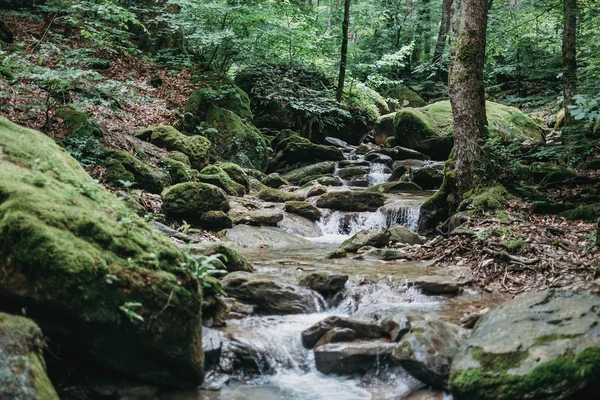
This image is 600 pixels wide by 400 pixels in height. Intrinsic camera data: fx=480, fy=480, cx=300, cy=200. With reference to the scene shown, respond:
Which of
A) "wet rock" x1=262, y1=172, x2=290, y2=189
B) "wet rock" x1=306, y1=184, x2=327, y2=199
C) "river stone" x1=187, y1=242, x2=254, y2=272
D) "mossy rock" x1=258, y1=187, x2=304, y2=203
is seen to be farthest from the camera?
"wet rock" x1=262, y1=172, x2=290, y2=189

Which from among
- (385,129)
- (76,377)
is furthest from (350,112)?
(76,377)

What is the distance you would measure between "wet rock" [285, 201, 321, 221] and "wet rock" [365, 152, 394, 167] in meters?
6.13

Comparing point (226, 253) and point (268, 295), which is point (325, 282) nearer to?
point (268, 295)

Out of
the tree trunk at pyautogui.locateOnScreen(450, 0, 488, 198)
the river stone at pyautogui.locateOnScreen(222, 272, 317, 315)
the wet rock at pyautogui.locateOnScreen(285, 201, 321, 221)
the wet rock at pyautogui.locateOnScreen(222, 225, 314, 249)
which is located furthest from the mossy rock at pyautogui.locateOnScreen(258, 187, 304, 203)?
the river stone at pyautogui.locateOnScreen(222, 272, 317, 315)

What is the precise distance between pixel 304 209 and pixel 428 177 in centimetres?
463

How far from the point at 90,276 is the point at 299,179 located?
12.7 metres

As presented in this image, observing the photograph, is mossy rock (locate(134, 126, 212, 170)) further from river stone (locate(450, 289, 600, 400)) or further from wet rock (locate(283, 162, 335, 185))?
river stone (locate(450, 289, 600, 400))

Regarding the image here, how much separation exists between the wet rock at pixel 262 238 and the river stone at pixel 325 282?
10.2ft

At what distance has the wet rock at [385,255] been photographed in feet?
26.4

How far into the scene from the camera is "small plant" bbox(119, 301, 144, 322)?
3.38 m

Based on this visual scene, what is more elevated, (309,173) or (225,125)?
(225,125)

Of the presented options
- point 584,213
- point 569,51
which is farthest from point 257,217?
point 569,51

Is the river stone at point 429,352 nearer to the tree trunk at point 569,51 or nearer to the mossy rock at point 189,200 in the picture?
the mossy rock at point 189,200

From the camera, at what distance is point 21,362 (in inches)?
113
